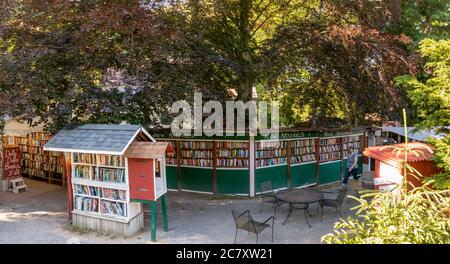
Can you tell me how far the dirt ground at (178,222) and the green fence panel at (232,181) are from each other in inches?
17.2

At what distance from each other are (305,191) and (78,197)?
6267 millimetres

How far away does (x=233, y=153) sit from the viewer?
12.7 meters

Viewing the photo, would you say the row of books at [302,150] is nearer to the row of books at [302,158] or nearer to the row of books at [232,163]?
the row of books at [302,158]

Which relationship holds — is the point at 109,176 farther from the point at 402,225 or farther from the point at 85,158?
the point at 402,225

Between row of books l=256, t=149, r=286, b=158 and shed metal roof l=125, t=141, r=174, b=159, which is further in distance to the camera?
row of books l=256, t=149, r=286, b=158

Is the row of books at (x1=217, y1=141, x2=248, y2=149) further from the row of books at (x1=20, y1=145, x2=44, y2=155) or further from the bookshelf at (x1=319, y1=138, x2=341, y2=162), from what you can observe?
Result: the row of books at (x1=20, y1=145, x2=44, y2=155)

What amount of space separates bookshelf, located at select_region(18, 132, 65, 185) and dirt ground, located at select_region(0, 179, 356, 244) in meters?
1.28

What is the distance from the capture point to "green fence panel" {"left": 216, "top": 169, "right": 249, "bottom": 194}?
1268 cm

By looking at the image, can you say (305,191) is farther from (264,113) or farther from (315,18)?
(315,18)

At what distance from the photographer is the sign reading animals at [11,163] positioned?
13.1 m

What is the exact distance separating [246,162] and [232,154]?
549 millimetres

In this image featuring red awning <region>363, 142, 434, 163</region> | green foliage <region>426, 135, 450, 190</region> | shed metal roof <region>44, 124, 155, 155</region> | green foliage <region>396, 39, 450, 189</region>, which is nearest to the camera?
green foliage <region>426, 135, 450, 190</region>

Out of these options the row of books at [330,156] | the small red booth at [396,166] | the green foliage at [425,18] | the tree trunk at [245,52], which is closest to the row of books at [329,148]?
the row of books at [330,156]

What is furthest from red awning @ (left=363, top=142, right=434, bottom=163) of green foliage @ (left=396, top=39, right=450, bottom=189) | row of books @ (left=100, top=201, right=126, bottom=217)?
row of books @ (left=100, top=201, right=126, bottom=217)
